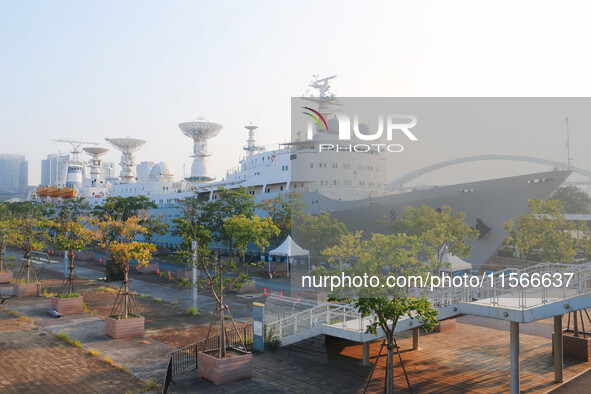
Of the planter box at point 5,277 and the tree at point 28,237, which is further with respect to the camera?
the planter box at point 5,277

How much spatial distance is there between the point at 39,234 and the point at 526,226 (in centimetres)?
2893

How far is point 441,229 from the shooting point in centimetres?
2205

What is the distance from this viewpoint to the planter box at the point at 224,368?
12.5 metres

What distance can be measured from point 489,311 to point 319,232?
18.0 metres

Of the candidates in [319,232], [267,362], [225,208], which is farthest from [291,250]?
[267,362]

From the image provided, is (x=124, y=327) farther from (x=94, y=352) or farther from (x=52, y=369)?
(x=52, y=369)

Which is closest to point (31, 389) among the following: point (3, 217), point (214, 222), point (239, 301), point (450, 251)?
point (239, 301)

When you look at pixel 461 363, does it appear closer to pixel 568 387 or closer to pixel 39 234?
pixel 568 387

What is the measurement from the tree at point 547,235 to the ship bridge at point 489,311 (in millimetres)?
6815

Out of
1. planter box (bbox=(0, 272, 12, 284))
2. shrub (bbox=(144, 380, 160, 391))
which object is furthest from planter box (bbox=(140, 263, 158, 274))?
shrub (bbox=(144, 380, 160, 391))

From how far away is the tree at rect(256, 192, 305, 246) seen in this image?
3542 cm

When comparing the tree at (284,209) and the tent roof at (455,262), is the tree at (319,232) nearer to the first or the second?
the tree at (284,209)

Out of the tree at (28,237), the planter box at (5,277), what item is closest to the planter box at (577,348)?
the tree at (28,237)

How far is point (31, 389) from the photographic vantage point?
11703 mm
